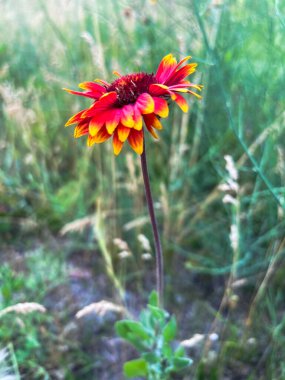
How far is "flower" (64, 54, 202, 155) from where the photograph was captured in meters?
0.71

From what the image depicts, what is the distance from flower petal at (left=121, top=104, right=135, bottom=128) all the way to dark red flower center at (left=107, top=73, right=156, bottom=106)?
74mm

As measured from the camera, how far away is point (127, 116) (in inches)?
28.0

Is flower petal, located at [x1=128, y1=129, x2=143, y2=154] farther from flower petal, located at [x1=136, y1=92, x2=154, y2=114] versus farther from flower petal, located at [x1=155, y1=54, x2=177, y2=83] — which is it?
flower petal, located at [x1=155, y1=54, x2=177, y2=83]

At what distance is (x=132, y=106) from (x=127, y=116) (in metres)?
0.05

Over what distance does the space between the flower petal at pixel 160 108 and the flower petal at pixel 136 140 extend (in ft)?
0.18

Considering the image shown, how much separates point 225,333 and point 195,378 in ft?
0.70

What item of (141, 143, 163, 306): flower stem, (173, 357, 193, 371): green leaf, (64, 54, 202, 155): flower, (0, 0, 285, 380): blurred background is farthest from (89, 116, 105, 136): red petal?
(173, 357, 193, 371): green leaf

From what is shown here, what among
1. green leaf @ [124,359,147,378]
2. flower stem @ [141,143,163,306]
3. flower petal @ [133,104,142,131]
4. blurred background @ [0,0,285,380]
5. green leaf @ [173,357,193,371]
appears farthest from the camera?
blurred background @ [0,0,285,380]

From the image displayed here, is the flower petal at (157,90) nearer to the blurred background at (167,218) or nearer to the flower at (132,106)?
the flower at (132,106)

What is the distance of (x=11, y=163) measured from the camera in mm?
1917

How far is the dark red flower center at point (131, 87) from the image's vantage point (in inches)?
32.4

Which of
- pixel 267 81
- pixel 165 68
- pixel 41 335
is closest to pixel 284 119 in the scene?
pixel 267 81

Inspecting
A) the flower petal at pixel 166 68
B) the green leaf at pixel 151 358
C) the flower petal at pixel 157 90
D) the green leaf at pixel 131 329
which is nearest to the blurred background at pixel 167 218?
the green leaf at pixel 131 329

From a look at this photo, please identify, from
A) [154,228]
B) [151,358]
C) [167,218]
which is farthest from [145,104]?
[167,218]
